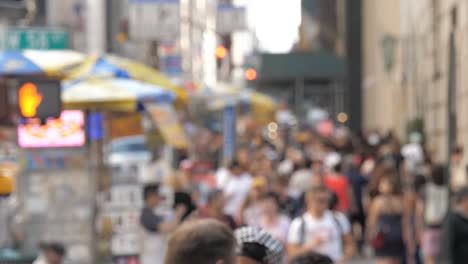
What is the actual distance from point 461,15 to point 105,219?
9.82 meters

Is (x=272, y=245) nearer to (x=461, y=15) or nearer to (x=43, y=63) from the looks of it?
(x=43, y=63)

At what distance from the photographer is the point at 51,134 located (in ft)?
50.1

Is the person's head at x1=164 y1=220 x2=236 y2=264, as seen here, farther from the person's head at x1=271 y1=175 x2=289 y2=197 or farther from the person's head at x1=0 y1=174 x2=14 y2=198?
the person's head at x1=271 y1=175 x2=289 y2=197

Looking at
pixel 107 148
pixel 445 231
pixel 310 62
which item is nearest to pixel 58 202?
pixel 107 148

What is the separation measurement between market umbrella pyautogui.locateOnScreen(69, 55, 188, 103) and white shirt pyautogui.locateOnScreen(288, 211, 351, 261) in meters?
4.06

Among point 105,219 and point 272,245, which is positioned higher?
point 272,245

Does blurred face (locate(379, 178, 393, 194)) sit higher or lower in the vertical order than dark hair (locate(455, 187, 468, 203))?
lower

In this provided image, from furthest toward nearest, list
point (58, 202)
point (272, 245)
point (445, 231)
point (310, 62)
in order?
point (310, 62) → point (58, 202) → point (445, 231) → point (272, 245)

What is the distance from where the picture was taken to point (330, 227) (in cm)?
1155

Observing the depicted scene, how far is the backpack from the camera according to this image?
1361cm

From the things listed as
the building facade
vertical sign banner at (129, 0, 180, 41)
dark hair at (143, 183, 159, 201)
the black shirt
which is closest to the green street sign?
dark hair at (143, 183, 159, 201)

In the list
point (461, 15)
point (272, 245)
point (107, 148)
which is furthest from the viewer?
point (461, 15)

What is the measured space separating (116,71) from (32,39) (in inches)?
62.4

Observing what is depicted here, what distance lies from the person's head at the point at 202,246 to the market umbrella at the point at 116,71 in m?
10.2
